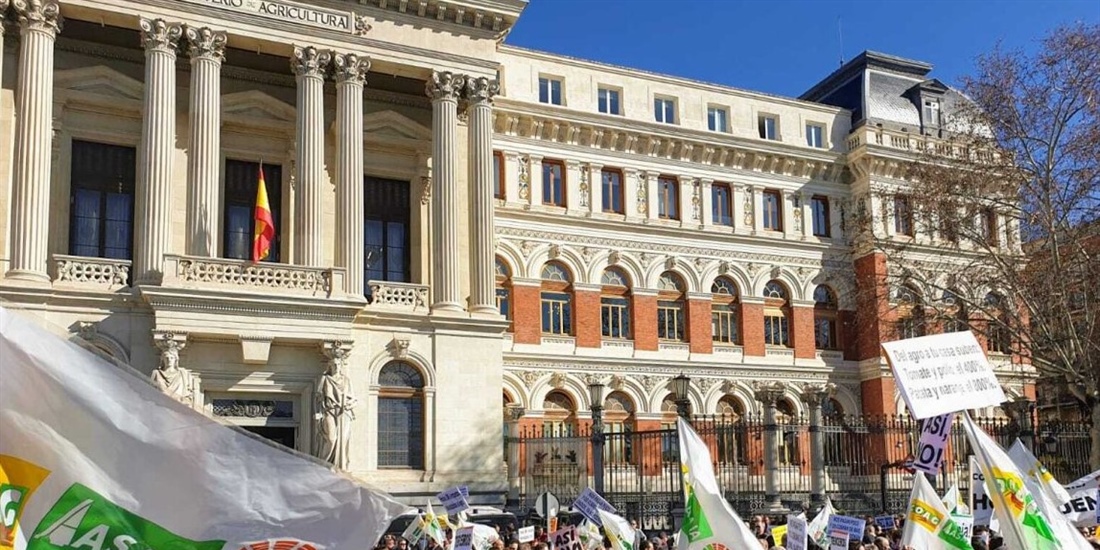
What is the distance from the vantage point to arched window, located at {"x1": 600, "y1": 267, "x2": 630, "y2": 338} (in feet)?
137

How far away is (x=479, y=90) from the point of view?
32.9 meters

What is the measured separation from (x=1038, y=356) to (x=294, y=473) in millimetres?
27423

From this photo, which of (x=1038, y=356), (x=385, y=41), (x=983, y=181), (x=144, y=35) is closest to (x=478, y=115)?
(x=385, y=41)

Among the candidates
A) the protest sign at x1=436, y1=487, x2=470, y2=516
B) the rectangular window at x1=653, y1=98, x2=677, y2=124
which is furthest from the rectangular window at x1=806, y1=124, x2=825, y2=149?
the protest sign at x1=436, y1=487, x2=470, y2=516

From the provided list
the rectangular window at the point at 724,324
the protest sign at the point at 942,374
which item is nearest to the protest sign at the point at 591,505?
the protest sign at the point at 942,374

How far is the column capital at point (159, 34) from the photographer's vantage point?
94.4ft

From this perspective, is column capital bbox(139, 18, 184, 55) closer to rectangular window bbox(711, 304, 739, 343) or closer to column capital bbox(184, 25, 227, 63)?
column capital bbox(184, 25, 227, 63)

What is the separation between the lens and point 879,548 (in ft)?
49.3

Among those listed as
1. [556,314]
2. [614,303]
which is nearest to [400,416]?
[556,314]

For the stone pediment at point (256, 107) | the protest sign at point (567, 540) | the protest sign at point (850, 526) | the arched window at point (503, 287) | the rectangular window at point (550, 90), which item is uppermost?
the rectangular window at point (550, 90)

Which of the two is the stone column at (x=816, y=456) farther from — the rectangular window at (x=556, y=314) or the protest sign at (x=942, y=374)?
the protest sign at (x=942, y=374)

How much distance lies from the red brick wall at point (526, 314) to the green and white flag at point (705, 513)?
27415mm

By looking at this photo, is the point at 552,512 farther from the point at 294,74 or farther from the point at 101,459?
the point at 101,459

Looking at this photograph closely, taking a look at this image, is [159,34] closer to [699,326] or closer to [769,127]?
[699,326]
